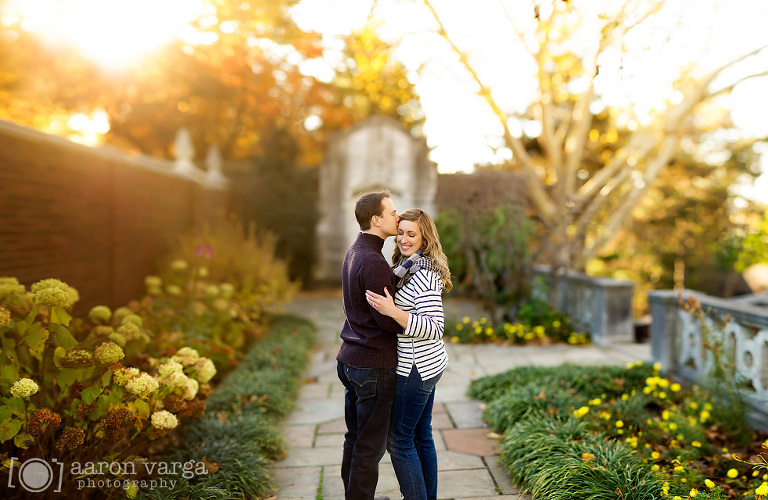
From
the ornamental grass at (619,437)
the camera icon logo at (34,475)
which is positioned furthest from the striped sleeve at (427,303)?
the camera icon logo at (34,475)

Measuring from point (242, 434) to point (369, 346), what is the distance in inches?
66.4

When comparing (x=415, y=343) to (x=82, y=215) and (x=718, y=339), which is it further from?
(x=82, y=215)

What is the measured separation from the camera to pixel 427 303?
8.63ft

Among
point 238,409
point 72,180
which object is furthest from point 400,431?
point 72,180

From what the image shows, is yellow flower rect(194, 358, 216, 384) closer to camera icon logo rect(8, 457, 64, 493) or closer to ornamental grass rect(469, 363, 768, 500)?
camera icon logo rect(8, 457, 64, 493)

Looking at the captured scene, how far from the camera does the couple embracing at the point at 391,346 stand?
262 cm

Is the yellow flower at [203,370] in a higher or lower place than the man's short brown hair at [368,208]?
lower

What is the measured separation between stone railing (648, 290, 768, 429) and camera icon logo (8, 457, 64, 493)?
4173 mm

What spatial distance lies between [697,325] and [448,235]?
25.9ft

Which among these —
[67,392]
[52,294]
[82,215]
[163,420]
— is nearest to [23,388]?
[67,392]

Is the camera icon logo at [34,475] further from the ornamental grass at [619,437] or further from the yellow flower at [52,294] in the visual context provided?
the ornamental grass at [619,437]

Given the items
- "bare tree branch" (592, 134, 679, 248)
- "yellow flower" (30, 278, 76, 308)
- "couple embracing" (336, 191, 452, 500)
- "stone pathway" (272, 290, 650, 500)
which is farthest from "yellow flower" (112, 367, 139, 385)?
"bare tree branch" (592, 134, 679, 248)

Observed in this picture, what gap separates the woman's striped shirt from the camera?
263cm

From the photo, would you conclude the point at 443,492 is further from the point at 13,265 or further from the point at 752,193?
the point at 752,193
